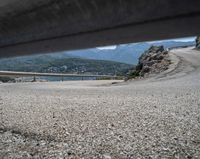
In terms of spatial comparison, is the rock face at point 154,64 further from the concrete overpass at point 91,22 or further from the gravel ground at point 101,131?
the concrete overpass at point 91,22

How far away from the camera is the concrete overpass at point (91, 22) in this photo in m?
3.29

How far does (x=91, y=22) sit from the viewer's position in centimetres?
393

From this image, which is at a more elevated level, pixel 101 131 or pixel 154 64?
pixel 154 64

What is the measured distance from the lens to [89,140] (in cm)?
558

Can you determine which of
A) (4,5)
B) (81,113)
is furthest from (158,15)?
(81,113)

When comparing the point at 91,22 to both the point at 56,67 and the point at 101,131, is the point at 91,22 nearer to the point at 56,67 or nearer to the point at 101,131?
the point at 101,131

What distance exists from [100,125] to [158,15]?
12.6 ft

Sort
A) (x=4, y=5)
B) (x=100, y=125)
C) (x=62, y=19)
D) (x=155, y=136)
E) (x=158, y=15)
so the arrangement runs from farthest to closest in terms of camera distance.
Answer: (x=100, y=125), (x=155, y=136), (x=62, y=19), (x=4, y=5), (x=158, y=15)

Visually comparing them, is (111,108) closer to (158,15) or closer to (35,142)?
(35,142)

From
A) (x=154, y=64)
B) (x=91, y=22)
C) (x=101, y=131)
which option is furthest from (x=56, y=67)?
(x=91, y=22)

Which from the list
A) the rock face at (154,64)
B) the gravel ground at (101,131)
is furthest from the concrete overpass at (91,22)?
the rock face at (154,64)

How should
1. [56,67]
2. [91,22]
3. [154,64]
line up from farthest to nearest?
1. [56,67]
2. [154,64]
3. [91,22]

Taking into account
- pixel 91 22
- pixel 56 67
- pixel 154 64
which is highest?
pixel 91 22

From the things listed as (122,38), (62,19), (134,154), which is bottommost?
(134,154)
